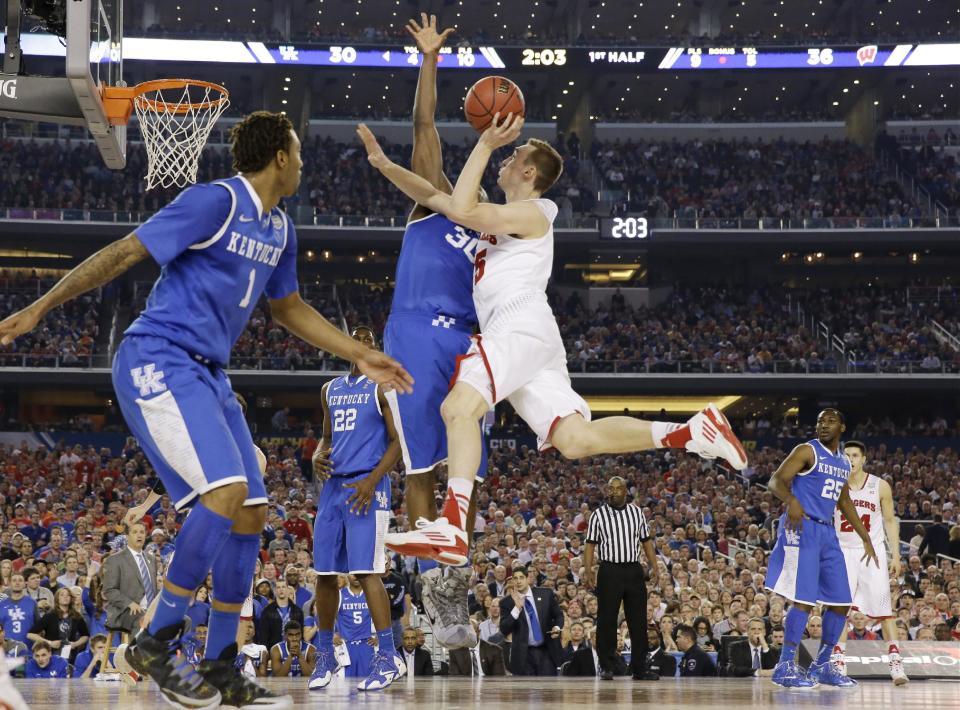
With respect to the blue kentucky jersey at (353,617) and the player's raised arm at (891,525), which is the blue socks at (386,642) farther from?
the player's raised arm at (891,525)

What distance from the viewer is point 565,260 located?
140 ft

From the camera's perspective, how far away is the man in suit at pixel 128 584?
11.7 meters

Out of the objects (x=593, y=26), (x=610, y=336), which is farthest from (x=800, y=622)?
(x=593, y=26)

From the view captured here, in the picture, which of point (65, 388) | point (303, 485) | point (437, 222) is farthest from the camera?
point (65, 388)

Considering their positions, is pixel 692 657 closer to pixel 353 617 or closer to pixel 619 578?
pixel 619 578

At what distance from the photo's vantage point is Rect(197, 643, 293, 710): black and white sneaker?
5055 mm

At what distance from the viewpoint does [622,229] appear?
39.1 meters

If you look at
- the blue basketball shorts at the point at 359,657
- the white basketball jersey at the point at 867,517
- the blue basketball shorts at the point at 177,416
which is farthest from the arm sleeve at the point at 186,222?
the white basketball jersey at the point at 867,517

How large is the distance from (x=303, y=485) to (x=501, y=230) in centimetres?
2043

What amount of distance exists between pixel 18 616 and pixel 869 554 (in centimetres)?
940

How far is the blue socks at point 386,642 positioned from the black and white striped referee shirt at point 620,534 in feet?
13.2

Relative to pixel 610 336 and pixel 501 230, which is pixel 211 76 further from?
pixel 501 230

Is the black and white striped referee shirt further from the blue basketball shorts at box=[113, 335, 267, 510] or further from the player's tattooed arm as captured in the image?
the player's tattooed arm

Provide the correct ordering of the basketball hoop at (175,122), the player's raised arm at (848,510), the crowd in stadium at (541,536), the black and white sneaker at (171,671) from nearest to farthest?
the black and white sneaker at (171,671), the player's raised arm at (848,510), the basketball hoop at (175,122), the crowd in stadium at (541,536)
